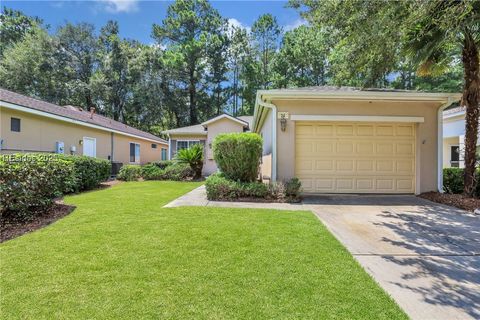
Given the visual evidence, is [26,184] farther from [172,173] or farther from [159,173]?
[159,173]

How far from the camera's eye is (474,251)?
4.15 meters

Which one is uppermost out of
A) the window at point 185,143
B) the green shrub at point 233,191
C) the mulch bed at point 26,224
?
the window at point 185,143

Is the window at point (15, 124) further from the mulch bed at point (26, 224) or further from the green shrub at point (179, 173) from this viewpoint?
the green shrub at point (179, 173)

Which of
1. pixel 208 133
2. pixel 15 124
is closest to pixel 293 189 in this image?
pixel 15 124

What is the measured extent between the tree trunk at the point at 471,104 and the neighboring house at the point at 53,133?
49.4 ft

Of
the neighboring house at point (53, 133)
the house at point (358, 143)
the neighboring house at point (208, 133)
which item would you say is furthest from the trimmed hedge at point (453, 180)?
the neighboring house at point (53, 133)

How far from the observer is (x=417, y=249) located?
4223 mm

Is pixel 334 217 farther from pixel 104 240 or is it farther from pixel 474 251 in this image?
pixel 104 240

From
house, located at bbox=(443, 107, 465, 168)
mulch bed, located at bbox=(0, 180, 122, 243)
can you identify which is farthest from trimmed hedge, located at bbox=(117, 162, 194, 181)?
house, located at bbox=(443, 107, 465, 168)

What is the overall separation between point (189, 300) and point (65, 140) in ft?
45.0

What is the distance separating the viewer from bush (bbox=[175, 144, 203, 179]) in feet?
47.2

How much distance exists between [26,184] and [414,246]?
7.39 meters

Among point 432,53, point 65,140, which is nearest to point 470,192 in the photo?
point 432,53

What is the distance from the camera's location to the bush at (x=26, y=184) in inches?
206
